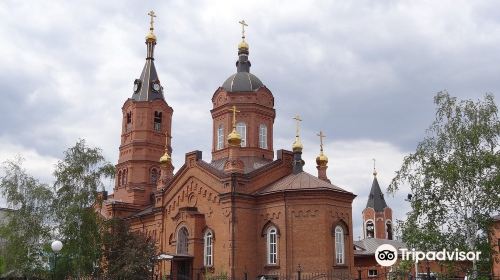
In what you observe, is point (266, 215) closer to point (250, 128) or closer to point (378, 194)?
point (250, 128)

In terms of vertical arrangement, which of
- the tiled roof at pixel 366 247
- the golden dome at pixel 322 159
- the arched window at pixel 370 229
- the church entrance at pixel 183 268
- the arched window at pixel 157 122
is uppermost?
the arched window at pixel 157 122

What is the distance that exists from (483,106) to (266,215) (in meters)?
12.2

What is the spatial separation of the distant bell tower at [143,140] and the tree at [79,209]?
11.8 metres

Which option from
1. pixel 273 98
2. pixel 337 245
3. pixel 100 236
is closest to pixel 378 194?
pixel 273 98

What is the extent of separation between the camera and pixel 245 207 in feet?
96.6

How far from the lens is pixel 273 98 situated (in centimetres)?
3559

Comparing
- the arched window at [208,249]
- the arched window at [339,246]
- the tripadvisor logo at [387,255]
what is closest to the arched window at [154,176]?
the arched window at [208,249]

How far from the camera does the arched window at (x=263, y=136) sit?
113 feet

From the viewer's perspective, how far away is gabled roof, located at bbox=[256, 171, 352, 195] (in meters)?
28.4

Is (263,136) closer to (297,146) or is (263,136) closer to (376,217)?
(297,146)

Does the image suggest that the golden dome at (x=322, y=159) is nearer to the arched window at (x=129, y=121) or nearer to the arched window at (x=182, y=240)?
the arched window at (x=182, y=240)

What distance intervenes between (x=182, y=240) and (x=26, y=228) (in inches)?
326

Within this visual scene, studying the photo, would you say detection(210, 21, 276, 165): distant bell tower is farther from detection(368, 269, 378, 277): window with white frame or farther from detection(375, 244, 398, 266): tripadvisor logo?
detection(368, 269, 378, 277): window with white frame

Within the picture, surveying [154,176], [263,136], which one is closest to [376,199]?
[154,176]
